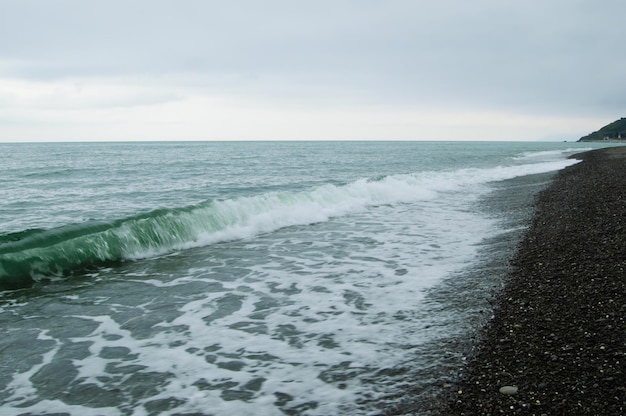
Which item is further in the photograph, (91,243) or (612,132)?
(612,132)

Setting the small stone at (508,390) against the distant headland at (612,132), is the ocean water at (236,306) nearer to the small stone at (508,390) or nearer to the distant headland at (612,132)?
the small stone at (508,390)

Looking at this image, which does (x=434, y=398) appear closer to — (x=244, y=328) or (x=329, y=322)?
(x=329, y=322)

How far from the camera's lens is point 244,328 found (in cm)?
594

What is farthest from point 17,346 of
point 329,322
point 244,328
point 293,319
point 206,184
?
point 206,184

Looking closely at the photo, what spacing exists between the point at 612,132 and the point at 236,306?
203544 millimetres

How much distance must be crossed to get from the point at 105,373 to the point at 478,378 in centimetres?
366

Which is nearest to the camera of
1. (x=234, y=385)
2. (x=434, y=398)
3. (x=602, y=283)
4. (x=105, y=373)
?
(x=434, y=398)

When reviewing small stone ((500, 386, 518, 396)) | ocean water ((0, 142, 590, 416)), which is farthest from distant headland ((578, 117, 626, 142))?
small stone ((500, 386, 518, 396))

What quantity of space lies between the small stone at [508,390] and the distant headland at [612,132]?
7354 inches

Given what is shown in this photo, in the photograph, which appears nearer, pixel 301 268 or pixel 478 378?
pixel 478 378

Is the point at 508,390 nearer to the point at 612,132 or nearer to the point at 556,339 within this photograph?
the point at 556,339

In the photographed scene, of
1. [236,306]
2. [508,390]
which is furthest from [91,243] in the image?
[508,390]

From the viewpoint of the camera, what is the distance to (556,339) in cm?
477

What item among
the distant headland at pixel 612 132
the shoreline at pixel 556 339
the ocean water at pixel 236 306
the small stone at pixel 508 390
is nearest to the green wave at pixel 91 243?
the ocean water at pixel 236 306
